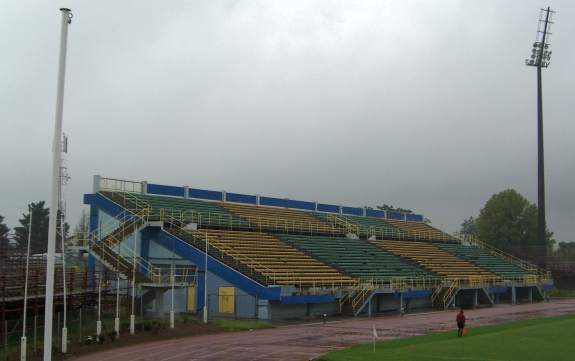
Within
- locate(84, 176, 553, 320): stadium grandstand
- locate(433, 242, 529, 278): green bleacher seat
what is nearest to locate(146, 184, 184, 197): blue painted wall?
locate(84, 176, 553, 320): stadium grandstand

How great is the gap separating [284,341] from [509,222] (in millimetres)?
76074

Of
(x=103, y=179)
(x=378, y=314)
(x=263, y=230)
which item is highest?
(x=103, y=179)

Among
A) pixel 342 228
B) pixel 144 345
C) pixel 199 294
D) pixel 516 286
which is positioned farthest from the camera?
pixel 342 228

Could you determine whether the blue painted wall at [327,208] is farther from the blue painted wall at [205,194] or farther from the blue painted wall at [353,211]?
the blue painted wall at [205,194]

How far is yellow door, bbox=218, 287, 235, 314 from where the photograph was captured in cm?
3866

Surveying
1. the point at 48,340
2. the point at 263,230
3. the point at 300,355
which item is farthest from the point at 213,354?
the point at 263,230

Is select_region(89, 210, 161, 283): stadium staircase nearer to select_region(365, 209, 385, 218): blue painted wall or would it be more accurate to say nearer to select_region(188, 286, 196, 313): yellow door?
select_region(188, 286, 196, 313): yellow door

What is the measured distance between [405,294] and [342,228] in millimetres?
18103

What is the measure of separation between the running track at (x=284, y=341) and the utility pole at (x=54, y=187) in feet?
34.9

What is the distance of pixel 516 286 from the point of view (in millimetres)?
58094

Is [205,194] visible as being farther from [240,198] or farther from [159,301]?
[159,301]

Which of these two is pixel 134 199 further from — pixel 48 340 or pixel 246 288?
pixel 48 340

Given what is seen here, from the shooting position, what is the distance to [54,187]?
1243 cm

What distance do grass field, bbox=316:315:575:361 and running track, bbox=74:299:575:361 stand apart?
1808mm
